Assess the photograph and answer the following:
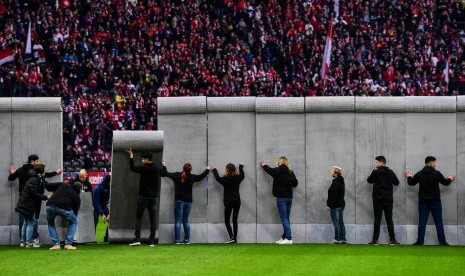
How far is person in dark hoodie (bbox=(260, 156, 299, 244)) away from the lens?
92.9ft

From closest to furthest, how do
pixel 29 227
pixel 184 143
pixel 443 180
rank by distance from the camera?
pixel 29 227 → pixel 443 180 → pixel 184 143

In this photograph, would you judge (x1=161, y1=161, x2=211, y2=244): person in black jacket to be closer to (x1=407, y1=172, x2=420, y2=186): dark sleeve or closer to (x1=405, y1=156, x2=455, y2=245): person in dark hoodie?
(x1=407, y1=172, x2=420, y2=186): dark sleeve

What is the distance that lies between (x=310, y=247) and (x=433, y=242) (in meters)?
3.38

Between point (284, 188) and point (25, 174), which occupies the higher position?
point (25, 174)

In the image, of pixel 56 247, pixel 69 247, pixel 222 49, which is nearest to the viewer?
pixel 69 247

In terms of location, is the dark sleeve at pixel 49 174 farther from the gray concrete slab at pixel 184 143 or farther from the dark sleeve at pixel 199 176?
the dark sleeve at pixel 199 176

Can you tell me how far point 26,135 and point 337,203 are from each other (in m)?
7.19

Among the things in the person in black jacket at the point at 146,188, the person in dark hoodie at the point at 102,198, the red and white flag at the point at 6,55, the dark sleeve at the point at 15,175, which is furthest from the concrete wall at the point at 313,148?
the red and white flag at the point at 6,55

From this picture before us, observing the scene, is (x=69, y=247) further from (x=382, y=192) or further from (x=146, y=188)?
(x=382, y=192)

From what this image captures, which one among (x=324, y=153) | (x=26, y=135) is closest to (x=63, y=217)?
(x=26, y=135)

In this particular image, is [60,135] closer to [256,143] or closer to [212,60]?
[256,143]

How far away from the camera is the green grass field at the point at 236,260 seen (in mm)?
21375

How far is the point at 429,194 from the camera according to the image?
28.1 meters

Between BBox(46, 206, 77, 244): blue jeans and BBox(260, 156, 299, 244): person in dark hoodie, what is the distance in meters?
4.70
